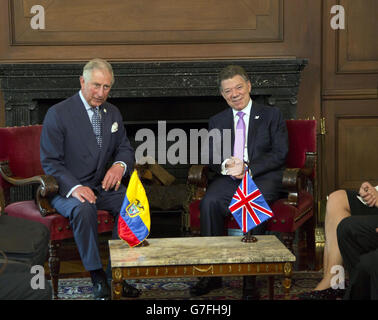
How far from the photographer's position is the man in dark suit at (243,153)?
13.5 feet

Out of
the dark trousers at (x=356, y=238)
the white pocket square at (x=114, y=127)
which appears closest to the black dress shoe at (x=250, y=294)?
the dark trousers at (x=356, y=238)

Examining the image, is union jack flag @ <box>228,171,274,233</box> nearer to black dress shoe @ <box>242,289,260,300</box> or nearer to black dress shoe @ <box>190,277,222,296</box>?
black dress shoe @ <box>242,289,260,300</box>

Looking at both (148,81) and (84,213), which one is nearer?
(84,213)

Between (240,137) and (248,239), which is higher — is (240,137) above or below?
above

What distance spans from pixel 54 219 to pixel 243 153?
4.61 ft

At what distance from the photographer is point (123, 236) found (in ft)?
10.8

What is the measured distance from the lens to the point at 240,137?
4465 mm

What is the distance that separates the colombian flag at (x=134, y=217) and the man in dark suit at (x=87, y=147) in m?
0.64

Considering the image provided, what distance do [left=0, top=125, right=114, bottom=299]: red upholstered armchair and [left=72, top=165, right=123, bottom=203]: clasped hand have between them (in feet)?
0.47

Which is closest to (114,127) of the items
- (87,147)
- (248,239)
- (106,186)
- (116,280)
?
(87,147)

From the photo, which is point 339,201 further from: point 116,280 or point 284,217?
point 116,280

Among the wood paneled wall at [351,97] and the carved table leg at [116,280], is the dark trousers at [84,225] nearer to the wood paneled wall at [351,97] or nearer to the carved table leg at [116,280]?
the carved table leg at [116,280]

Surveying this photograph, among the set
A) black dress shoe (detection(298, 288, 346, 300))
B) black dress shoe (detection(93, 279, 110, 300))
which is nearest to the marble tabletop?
black dress shoe (detection(298, 288, 346, 300))

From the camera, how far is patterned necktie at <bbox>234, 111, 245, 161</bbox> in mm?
4453
